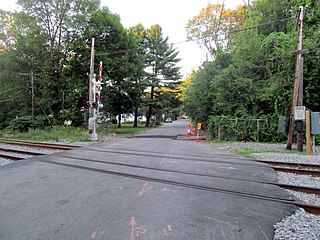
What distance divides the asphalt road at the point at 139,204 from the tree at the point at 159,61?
1119 inches

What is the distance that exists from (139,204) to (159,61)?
3318 cm

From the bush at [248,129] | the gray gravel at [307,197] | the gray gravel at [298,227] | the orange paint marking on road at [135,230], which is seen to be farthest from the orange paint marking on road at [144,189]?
the bush at [248,129]

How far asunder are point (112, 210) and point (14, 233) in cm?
144

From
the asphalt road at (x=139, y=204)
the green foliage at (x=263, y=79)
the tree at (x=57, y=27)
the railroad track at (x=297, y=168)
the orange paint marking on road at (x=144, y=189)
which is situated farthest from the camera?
the tree at (x=57, y=27)

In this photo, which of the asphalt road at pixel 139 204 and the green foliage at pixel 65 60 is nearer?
the asphalt road at pixel 139 204

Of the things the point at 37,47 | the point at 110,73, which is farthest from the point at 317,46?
the point at 37,47

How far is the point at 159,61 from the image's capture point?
35.1 meters

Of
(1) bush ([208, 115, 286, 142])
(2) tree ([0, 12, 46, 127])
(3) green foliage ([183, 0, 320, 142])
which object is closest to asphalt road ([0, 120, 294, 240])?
(1) bush ([208, 115, 286, 142])

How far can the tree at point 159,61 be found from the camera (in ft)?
114

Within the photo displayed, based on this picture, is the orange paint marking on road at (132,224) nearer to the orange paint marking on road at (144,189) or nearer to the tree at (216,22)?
the orange paint marking on road at (144,189)

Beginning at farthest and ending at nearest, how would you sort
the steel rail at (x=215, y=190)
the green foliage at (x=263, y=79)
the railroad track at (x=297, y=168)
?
the green foliage at (x=263, y=79) → the railroad track at (x=297, y=168) → the steel rail at (x=215, y=190)

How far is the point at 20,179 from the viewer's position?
593 cm

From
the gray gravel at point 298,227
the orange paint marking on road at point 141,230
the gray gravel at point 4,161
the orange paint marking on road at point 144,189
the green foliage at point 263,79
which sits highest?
the green foliage at point 263,79

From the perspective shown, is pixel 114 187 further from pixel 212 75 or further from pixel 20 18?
pixel 20 18
